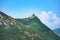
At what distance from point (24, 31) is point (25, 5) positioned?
455mm

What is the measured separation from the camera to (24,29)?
2.62m

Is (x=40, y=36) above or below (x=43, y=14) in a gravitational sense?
below

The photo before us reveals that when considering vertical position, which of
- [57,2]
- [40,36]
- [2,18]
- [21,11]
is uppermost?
[57,2]

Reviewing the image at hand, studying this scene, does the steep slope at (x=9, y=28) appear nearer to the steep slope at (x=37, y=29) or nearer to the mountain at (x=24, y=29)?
the mountain at (x=24, y=29)

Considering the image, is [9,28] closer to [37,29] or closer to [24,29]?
[24,29]

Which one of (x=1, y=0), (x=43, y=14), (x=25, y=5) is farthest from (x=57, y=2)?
(x=1, y=0)

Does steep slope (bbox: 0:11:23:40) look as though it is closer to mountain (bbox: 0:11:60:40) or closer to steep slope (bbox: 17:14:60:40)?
mountain (bbox: 0:11:60:40)

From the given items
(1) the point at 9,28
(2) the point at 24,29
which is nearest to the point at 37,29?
(2) the point at 24,29

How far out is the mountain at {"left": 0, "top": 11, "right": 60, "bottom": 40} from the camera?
257cm

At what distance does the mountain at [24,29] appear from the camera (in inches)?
101

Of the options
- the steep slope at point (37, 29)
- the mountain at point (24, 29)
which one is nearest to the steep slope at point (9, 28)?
the mountain at point (24, 29)

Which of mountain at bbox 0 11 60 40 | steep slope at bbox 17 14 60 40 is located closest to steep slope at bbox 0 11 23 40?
mountain at bbox 0 11 60 40

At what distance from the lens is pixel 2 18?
2611 mm

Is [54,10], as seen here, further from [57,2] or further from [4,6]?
[4,6]
